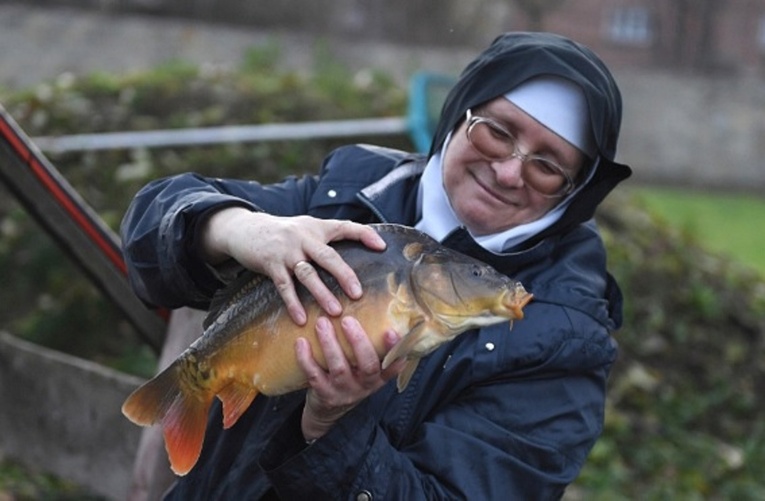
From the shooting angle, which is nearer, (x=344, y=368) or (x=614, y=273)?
(x=344, y=368)

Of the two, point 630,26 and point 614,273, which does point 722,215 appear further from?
point 614,273

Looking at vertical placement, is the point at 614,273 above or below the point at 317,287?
below

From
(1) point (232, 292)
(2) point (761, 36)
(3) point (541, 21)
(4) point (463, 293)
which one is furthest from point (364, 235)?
(2) point (761, 36)

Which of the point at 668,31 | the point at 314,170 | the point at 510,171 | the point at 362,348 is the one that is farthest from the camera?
the point at 668,31

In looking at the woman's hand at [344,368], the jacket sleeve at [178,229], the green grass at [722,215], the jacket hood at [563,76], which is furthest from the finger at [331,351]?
the green grass at [722,215]

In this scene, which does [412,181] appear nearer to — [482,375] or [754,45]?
[482,375]

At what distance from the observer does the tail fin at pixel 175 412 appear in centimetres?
239

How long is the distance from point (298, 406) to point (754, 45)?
2533cm

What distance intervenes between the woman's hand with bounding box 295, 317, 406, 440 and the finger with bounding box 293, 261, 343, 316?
0.8 inches

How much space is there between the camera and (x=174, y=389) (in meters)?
2.40

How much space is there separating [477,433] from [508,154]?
0.55 metres

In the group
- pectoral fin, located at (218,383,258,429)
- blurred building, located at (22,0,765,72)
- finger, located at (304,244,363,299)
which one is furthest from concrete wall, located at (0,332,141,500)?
blurred building, located at (22,0,765,72)

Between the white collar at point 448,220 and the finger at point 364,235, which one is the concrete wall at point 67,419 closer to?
the white collar at point 448,220

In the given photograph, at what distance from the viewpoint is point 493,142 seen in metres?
2.57
